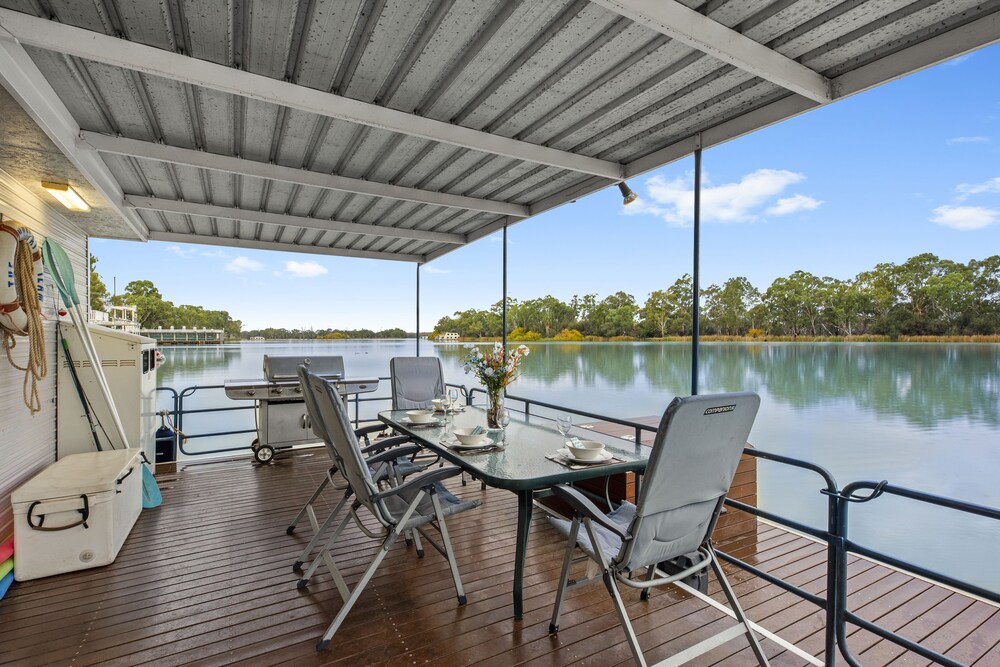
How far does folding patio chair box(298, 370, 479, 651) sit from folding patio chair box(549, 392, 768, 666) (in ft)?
2.20

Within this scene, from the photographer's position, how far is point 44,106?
2316mm

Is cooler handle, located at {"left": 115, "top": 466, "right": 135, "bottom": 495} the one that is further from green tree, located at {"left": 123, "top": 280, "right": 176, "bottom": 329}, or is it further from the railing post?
green tree, located at {"left": 123, "top": 280, "right": 176, "bottom": 329}

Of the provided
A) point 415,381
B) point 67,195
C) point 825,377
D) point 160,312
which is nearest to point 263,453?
point 415,381

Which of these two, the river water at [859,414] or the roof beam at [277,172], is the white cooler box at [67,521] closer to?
the roof beam at [277,172]

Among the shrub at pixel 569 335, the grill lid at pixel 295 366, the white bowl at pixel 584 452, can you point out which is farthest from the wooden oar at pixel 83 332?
the shrub at pixel 569 335

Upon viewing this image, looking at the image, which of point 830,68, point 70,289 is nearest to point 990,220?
point 830,68

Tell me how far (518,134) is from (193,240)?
16.3 feet

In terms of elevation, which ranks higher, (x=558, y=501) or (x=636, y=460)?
(x=636, y=460)

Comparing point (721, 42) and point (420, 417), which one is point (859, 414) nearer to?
point (420, 417)

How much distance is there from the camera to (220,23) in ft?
6.72

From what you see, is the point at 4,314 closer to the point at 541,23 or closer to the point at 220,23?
the point at 220,23

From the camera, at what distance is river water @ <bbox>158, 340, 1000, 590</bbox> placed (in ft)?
23.7

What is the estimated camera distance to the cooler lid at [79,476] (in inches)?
102

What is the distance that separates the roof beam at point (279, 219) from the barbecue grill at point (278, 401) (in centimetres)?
152
